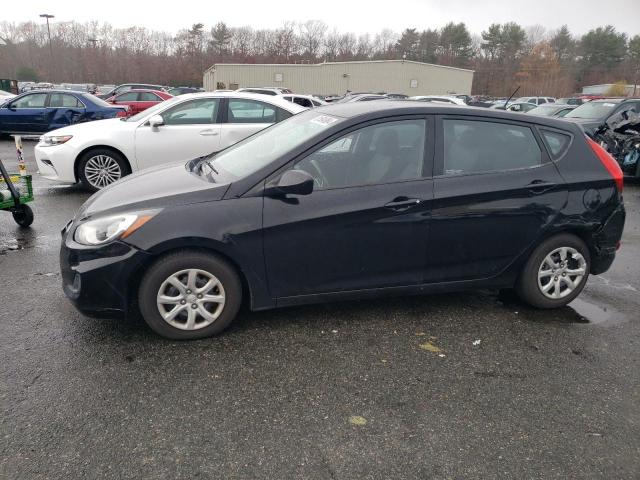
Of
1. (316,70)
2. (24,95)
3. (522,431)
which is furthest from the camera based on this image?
(316,70)

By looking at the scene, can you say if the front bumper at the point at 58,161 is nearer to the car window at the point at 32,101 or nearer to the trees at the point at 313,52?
the car window at the point at 32,101

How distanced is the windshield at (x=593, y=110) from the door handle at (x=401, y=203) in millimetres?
10283

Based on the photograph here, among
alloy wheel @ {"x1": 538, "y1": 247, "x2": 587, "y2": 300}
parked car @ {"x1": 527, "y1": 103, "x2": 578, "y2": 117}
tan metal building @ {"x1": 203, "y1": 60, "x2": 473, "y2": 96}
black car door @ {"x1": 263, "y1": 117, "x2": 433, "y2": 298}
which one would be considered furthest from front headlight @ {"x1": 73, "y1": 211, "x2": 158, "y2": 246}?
tan metal building @ {"x1": 203, "y1": 60, "x2": 473, "y2": 96}

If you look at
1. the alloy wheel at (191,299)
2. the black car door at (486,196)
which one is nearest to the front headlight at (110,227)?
the alloy wheel at (191,299)

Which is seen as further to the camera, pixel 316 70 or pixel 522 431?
pixel 316 70

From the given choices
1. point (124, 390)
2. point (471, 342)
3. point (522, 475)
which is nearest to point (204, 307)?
point (124, 390)

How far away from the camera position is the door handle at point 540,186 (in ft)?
12.5

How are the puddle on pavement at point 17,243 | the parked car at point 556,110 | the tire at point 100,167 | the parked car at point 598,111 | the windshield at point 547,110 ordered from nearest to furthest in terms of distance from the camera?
the puddle on pavement at point 17,243 < the tire at point 100,167 < the parked car at point 598,111 < the parked car at point 556,110 < the windshield at point 547,110

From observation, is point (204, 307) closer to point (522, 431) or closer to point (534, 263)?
point (522, 431)

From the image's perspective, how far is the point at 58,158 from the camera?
7.61m

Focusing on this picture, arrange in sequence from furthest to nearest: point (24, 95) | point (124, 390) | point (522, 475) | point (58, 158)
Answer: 1. point (24, 95)
2. point (58, 158)
3. point (124, 390)
4. point (522, 475)

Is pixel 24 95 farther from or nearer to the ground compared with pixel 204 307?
farther from the ground

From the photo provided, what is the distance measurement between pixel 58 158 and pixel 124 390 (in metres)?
5.94

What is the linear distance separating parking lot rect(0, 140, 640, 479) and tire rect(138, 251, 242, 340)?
0.12 meters
